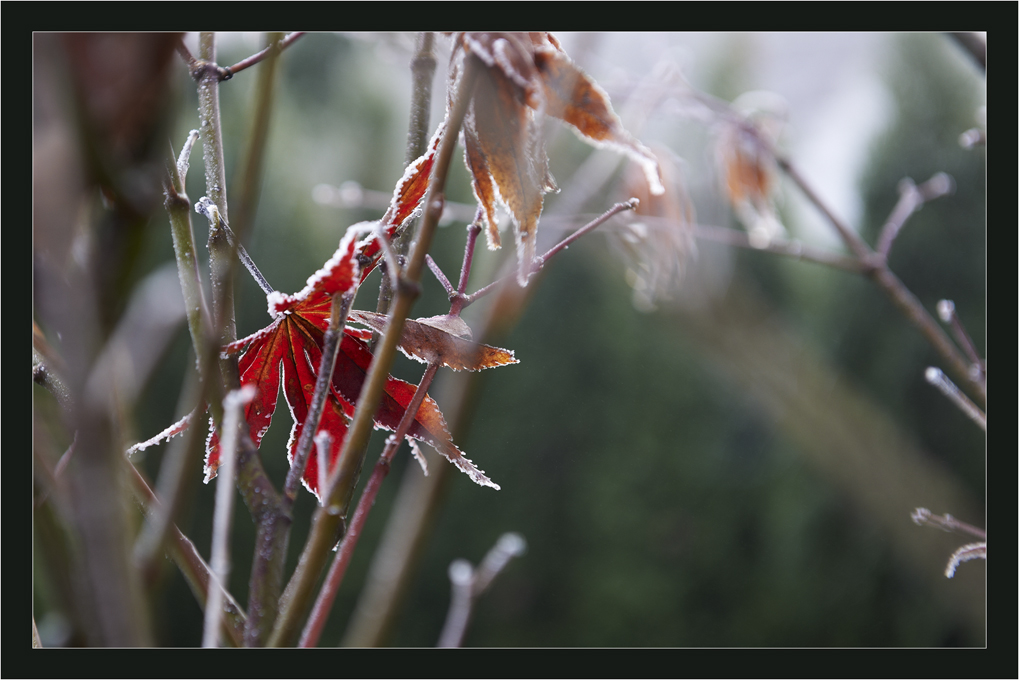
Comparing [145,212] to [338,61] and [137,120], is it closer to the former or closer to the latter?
[137,120]

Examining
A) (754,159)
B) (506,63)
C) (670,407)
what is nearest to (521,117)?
(506,63)

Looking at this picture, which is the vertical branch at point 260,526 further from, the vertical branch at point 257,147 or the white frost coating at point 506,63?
the white frost coating at point 506,63

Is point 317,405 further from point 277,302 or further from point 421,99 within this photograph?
point 421,99

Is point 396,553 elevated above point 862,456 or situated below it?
above

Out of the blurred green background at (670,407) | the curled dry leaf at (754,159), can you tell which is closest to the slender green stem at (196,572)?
the curled dry leaf at (754,159)

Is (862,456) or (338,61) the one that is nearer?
(862,456)
